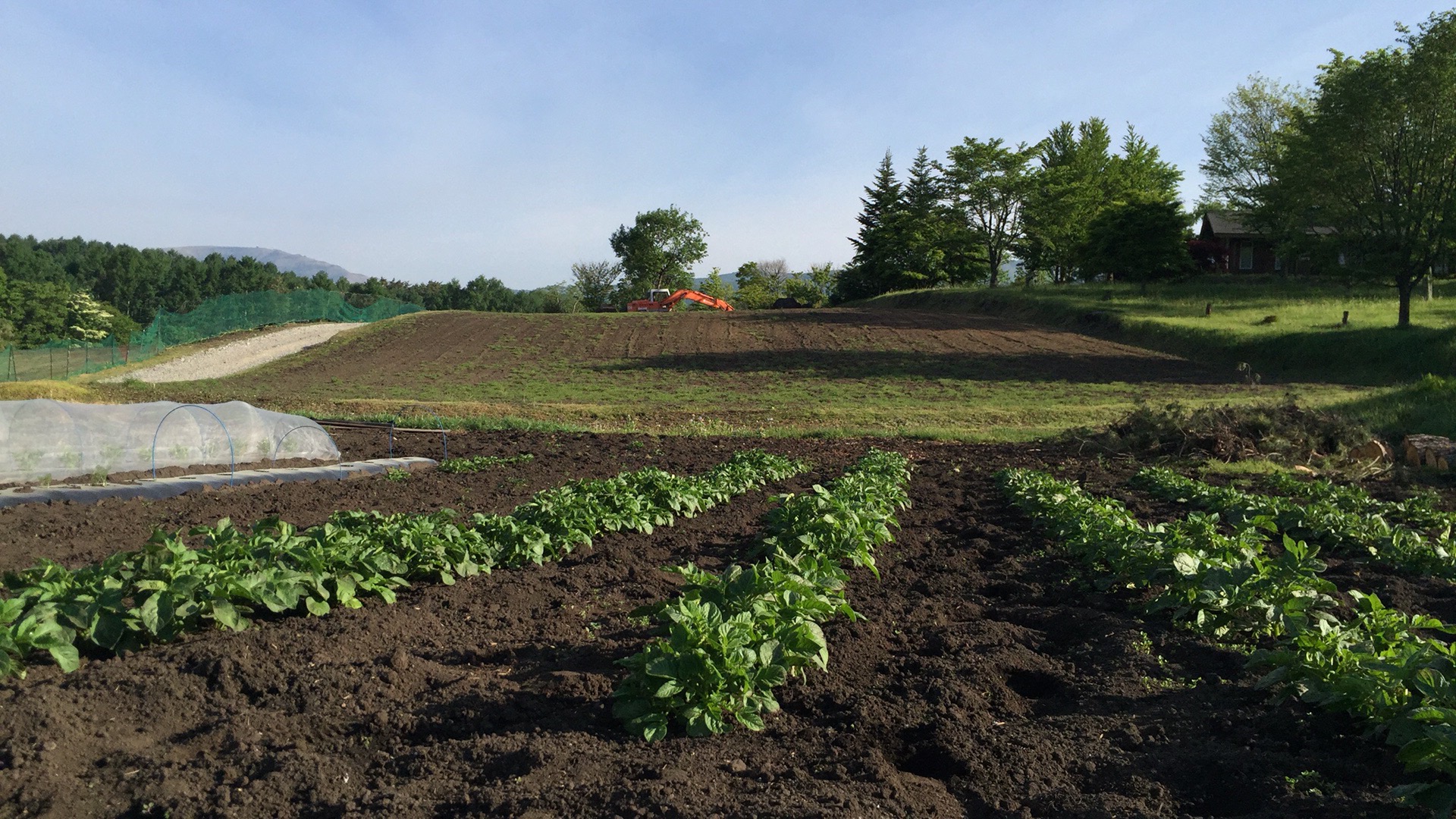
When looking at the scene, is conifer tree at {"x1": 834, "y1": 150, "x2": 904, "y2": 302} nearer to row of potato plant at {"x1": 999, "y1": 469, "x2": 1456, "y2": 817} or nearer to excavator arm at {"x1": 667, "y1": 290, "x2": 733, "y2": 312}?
excavator arm at {"x1": 667, "y1": 290, "x2": 733, "y2": 312}

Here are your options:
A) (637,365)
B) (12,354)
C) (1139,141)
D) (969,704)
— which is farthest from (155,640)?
(1139,141)

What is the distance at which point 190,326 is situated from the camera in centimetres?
4269

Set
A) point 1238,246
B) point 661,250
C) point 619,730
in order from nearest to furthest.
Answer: point 619,730
point 1238,246
point 661,250

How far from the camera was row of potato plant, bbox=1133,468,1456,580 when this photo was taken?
7176 millimetres

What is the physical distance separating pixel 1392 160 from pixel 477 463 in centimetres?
3450

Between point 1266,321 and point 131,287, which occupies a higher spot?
point 131,287

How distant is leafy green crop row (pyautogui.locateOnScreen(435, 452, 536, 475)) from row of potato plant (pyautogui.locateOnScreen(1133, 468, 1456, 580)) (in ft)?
28.8

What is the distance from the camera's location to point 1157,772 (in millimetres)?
3713

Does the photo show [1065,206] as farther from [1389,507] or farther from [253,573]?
[253,573]

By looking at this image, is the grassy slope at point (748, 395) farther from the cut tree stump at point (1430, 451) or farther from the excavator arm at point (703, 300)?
the excavator arm at point (703, 300)

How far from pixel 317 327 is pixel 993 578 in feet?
142

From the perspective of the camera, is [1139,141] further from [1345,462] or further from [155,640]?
[155,640]

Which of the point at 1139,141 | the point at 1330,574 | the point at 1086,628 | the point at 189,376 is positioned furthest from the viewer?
the point at 1139,141

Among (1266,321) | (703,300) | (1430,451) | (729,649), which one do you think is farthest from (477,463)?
(703,300)
